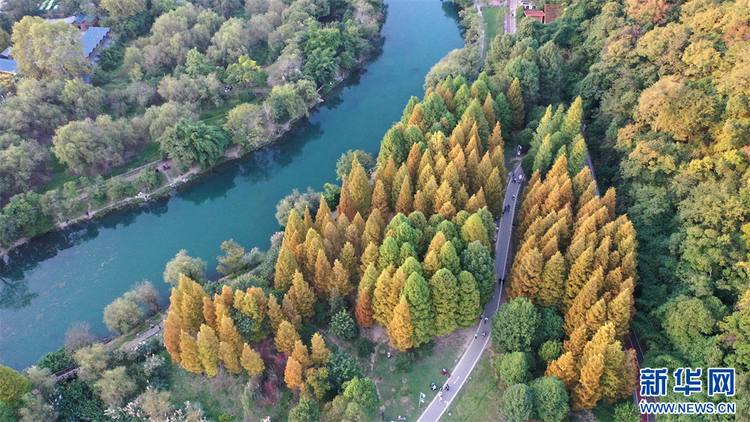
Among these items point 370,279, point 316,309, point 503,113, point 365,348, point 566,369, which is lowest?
point 566,369

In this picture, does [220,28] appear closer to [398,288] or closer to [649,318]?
[398,288]

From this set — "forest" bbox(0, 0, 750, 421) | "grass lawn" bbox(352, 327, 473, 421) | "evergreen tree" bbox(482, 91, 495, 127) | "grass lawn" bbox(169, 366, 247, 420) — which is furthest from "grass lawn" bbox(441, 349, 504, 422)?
"evergreen tree" bbox(482, 91, 495, 127)

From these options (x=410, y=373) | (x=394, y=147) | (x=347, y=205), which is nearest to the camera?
(x=410, y=373)

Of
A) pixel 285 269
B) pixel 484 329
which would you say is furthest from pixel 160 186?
pixel 484 329

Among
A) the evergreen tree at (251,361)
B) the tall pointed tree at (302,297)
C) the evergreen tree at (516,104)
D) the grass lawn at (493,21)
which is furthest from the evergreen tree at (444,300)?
the grass lawn at (493,21)

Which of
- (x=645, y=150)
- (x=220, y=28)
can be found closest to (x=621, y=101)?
(x=645, y=150)

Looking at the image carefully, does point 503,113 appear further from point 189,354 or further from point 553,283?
point 189,354
